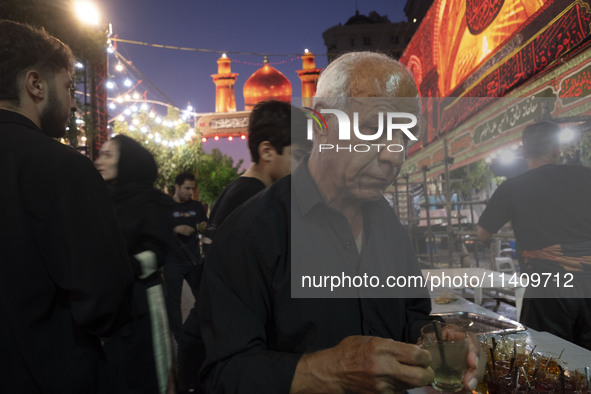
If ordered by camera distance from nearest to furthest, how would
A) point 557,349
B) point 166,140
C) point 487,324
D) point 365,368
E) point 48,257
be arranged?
point 365,368, point 48,257, point 557,349, point 487,324, point 166,140

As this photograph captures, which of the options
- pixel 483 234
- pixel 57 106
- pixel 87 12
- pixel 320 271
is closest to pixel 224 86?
pixel 87 12

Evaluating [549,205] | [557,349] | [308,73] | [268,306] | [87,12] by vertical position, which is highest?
[308,73]

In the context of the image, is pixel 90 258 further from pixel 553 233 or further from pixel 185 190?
pixel 185 190

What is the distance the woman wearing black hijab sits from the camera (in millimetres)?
2182

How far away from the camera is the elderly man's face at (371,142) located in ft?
4.12

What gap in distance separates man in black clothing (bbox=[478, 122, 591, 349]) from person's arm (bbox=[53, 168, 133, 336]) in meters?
2.79

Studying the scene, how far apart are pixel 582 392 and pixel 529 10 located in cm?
368

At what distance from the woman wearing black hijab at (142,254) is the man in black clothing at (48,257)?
0.42 meters

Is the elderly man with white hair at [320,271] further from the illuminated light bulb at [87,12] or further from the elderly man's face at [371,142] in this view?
the illuminated light bulb at [87,12]

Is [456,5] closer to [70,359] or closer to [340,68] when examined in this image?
[340,68]

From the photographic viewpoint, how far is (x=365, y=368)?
93 cm

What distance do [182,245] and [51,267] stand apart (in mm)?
2742

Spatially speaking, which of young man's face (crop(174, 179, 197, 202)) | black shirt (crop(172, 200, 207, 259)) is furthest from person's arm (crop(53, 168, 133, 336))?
young man's face (crop(174, 179, 197, 202))

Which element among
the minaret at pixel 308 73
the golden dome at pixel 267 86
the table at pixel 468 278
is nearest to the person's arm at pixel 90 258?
the table at pixel 468 278
